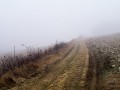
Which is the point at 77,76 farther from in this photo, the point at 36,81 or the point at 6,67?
the point at 6,67

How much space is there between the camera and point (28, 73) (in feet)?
94.3

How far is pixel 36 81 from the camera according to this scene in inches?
971

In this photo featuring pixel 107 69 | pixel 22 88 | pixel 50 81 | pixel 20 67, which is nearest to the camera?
pixel 22 88

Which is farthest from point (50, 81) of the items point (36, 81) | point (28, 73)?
point (28, 73)

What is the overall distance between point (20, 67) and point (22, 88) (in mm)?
7829

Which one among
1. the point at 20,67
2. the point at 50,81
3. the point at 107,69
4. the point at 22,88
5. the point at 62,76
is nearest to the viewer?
the point at 22,88

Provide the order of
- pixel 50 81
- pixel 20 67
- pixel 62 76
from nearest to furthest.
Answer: pixel 50 81
pixel 62 76
pixel 20 67

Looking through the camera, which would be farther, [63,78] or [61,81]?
[63,78]

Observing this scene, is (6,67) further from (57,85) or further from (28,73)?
(57,85)

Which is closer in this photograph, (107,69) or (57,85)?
(57,85)

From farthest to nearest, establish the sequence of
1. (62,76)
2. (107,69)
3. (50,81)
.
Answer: (107,69)
(62,76)
(50,81)

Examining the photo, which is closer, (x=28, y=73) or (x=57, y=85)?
(x=57, y=85)

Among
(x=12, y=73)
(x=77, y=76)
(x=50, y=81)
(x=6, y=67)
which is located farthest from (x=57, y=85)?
(x=6, y=67)

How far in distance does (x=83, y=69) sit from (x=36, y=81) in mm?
5841
